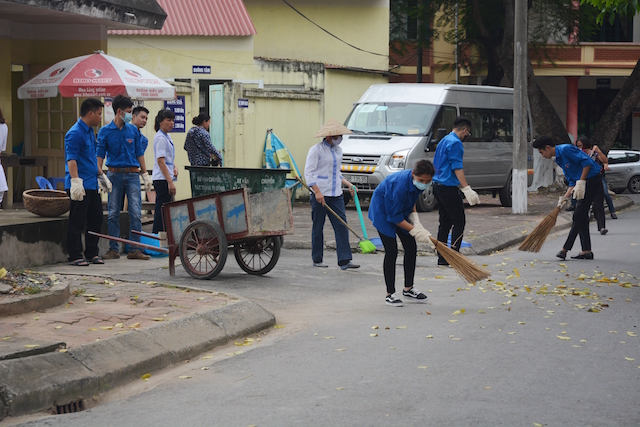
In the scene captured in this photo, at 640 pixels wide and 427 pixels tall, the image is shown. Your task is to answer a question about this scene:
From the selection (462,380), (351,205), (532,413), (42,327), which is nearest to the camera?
(532,413)

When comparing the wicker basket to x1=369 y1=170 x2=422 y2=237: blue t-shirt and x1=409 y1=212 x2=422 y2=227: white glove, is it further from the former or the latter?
x1=409 y1=212 x2=422 y2=227: white glove

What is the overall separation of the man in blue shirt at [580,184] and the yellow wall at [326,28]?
1515 cm

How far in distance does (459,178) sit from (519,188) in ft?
23.0

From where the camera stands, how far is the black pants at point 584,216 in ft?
38.5

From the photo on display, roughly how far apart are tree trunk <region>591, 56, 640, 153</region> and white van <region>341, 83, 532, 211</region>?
200 inches

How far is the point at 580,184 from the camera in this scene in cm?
1154

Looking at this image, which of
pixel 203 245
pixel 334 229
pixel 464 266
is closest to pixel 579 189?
pixel 334 229

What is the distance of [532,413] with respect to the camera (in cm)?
491

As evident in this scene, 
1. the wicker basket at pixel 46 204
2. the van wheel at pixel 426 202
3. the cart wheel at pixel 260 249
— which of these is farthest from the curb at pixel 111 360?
the van wheel at pixel 426 202

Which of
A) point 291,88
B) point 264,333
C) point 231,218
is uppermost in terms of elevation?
point 291,88

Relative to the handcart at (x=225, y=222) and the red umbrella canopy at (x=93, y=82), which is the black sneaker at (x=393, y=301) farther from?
the red umbrella canopy at (x=93, y=82)

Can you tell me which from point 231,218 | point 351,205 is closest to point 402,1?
point 351,205

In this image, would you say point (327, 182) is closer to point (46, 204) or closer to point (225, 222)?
point (225, 222)

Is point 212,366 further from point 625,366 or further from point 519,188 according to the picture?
point 519,188
